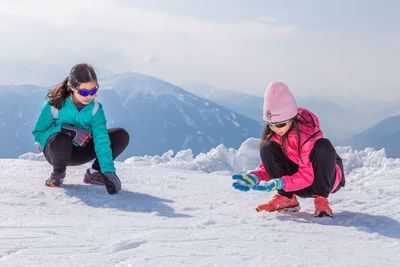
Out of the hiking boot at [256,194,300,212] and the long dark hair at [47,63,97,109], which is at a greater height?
the long dark hair at [47,63,97,109]

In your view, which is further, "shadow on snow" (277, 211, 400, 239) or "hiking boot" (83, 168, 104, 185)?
"hiking boot" (83, 168, 104, 185)

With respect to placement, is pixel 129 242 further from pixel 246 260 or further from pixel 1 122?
pixel 1 122

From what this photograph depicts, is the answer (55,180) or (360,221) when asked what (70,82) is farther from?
(360,221)

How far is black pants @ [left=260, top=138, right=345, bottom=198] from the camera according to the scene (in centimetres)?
229

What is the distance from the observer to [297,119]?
7.76 feet

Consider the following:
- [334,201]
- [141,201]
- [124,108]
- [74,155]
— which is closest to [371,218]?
[334,201]

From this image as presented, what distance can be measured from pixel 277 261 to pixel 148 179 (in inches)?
102

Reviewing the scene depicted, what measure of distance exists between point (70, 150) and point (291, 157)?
5.62 feet

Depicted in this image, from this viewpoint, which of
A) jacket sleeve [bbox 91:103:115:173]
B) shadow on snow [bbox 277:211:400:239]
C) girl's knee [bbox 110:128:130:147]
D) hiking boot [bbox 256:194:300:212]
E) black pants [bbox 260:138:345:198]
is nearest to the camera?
shadow on snow [bbox 277:211:400:239]

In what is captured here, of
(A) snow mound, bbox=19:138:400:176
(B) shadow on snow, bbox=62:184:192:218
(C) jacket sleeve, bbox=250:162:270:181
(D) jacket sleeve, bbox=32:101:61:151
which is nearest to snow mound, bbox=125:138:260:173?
(A) snow mound, bbox=19:138:400:176

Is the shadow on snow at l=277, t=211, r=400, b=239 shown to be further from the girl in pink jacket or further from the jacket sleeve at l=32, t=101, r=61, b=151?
the jacket sleeve at l=32, t=101, r=61, b=151

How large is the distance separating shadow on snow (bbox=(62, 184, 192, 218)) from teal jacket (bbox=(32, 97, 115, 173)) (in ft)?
0.73

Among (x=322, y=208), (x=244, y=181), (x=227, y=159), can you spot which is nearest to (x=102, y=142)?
(x=244, y=181)

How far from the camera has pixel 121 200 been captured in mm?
2789
